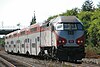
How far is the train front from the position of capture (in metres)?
25.8

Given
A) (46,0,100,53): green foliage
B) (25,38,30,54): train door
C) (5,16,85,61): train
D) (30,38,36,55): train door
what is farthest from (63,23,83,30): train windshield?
(46,0,100,53): green foliage

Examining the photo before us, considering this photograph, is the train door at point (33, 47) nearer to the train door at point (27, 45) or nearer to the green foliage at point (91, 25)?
the train door at point (27, 45)

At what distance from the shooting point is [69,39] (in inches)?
1023

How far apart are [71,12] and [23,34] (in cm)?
7264

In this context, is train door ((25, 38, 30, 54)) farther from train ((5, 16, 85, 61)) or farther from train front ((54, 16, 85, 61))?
train front ((54, 16, 85, 61))

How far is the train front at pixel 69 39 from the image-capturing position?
2578 centimetres

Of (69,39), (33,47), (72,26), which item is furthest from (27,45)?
(69,39)

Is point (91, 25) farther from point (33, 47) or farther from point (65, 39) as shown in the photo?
point (65, 39)

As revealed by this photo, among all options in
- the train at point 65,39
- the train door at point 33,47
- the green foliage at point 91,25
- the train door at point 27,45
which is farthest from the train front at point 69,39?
the green foliage at point 91,25

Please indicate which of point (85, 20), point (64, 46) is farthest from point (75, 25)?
point (85, 20)

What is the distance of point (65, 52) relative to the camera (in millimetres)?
25781

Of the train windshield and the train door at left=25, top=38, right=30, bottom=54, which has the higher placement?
the train windshield

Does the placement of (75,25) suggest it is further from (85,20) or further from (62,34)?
(85,20)

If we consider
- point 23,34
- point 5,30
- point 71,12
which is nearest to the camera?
point 23,34
